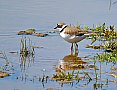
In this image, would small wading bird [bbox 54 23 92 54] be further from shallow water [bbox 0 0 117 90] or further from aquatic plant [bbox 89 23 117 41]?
aquatic plant [bbox 89 23 117 41]

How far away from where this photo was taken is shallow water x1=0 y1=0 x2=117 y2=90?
25.3ft

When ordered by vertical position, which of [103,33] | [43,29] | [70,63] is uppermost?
[43,29]

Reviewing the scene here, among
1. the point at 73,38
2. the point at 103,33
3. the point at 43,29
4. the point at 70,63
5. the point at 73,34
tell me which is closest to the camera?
the point at 70,63

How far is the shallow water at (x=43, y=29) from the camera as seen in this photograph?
7715 millimetres

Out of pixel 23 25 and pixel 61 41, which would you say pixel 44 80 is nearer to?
pixel 61 41

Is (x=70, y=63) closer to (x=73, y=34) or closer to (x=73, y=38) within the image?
(x=73, y=38)

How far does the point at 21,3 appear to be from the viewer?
14242 millimetres

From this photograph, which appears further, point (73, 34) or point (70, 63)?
point (73, 34)

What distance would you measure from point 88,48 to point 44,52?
107 cm

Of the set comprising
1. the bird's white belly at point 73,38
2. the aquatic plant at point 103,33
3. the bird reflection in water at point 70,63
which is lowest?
the bird reflection in water at point 70,63

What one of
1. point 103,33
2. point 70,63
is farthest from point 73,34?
point 70,63

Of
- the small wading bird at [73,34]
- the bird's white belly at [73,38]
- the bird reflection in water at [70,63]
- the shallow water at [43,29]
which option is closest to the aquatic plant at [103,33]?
the shallow water at [43,29]

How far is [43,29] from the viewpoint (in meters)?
11.8

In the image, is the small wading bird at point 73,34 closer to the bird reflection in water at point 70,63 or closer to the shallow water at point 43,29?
the shallow water at point 43,29
